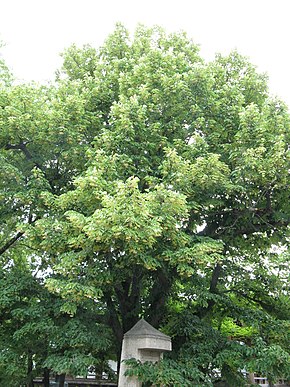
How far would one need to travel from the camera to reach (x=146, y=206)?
23.1 ft

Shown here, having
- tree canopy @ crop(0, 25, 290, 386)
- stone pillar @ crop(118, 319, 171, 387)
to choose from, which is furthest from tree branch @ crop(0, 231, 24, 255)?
stone pillar @ crop(118, 319, 171, 387)

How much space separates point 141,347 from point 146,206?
305cm

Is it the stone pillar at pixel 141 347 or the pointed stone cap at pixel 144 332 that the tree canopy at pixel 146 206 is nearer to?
the stone pillar at pixel 141 347

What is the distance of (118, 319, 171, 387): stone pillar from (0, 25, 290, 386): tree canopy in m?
0.35

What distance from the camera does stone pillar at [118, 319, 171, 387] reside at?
822 cm

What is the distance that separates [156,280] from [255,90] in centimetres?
560

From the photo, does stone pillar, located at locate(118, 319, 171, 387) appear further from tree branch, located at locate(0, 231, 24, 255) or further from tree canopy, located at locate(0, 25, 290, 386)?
tree branch, located at locate(0, 231, 24, 255)

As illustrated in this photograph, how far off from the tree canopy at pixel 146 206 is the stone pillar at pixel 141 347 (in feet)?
1.14

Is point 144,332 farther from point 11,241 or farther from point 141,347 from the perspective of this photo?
point 11,241

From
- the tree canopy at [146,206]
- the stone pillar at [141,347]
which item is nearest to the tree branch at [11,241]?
the tree canopy at [146,206]

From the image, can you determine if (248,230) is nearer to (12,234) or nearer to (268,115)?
(268,115)

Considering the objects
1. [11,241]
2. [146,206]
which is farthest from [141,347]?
[11,241]

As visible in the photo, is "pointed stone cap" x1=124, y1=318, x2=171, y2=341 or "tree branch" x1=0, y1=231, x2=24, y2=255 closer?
Answer: "pointed stone cap" x1=124, y1=318, x2=171, y2=341

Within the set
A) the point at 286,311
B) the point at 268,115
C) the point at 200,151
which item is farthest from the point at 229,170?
the point at 286,311
